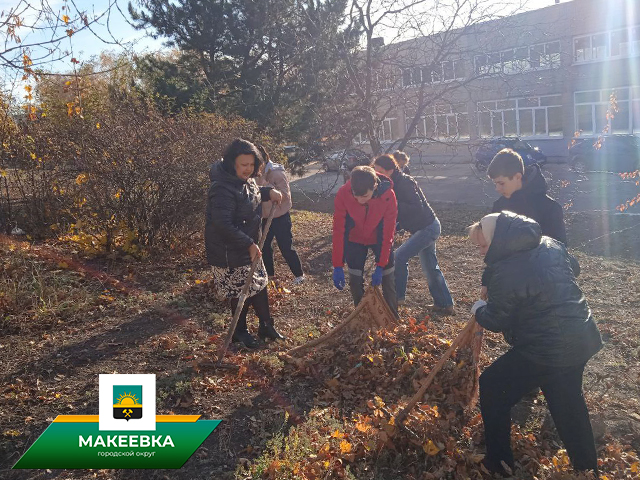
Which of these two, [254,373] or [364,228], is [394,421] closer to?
[254,373]

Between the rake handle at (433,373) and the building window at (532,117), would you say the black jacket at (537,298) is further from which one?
the building window at (532,117)

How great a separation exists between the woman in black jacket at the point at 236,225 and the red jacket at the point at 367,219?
693 mm

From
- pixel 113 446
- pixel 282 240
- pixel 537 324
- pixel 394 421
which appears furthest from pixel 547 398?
pixel 282 240

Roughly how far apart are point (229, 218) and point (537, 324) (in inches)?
92.7

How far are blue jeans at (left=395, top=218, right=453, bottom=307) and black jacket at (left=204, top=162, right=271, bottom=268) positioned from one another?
1717 millimetres

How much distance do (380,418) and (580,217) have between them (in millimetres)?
8865

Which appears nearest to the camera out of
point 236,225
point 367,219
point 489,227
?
point 489,227

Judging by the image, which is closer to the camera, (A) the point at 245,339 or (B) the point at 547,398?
(B) the point at 547,398

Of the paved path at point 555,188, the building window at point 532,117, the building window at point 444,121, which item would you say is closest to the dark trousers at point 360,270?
the paved path at point 555,188

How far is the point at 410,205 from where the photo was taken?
17.0 ft

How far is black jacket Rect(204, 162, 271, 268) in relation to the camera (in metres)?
3.97

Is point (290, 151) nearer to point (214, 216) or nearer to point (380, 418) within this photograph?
point (214, 216)

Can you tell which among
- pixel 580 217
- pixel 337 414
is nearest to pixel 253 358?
pixel 337 414

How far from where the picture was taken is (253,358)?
4.14 metres
